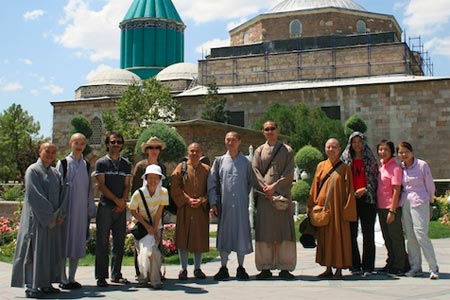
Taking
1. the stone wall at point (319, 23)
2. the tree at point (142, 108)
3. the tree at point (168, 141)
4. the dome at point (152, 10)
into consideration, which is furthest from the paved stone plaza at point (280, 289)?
the dome at point (152, 10)

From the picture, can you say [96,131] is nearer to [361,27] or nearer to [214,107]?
[214,107]

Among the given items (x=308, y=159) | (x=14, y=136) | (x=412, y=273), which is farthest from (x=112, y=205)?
Result: (x=14, y=136)

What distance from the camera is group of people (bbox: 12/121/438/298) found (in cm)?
541

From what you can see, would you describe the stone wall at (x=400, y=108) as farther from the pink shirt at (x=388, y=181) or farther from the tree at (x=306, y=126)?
the pink shirt at (x=388, y=181)

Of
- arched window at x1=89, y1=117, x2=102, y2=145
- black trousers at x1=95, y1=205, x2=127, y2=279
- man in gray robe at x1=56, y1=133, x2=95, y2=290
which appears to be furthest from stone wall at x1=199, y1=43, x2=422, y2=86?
man in gray robe at x1=56, y1=133, x2=95, y2=290

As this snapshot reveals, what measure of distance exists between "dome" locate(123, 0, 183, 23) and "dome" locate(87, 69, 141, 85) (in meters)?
→ 5.53

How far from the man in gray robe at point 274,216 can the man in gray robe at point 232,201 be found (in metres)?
0.13

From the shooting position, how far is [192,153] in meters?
5.96

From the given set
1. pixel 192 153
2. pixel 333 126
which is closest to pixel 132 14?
pixel 333 126

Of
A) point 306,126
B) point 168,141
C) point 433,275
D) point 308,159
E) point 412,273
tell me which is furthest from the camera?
point 306,126

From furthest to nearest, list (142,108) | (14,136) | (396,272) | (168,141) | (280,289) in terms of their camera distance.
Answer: (14,136), (142,108), (168,141), (396,272), (280,289)

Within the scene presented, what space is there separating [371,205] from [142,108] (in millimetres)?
19092

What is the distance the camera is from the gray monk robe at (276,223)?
578cm

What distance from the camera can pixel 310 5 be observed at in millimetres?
28547
